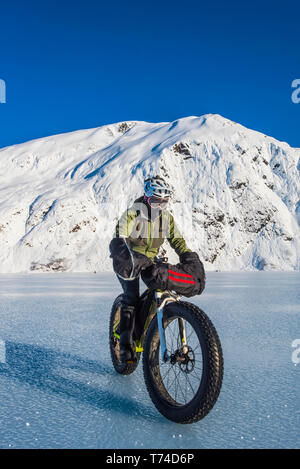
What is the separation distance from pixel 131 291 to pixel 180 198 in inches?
2365

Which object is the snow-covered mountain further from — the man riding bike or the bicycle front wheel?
the bicycle front wheel

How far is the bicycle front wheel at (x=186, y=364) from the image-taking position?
2.65 metres

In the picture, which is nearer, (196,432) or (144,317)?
(196,432)

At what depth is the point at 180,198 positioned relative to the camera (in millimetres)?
63094

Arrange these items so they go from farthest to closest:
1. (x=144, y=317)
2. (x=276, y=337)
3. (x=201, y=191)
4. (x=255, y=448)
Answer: (x=201, y=191), (x=276, y=337), (x=144, y=317), (x=255, y=448)

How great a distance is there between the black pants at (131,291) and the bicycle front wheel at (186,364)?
1.57ft

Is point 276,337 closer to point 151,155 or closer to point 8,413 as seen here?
point 8,413

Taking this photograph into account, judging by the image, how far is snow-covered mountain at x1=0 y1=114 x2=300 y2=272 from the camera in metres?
55.8

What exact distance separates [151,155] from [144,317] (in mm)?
64408

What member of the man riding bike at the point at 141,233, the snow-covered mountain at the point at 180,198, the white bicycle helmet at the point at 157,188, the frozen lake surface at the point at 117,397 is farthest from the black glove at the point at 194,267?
the snow-covered mountain at the point at 180,198

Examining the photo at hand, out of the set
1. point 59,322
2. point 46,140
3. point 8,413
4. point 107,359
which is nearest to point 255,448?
point 8,413

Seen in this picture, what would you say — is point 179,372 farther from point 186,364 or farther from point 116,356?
point 116,356

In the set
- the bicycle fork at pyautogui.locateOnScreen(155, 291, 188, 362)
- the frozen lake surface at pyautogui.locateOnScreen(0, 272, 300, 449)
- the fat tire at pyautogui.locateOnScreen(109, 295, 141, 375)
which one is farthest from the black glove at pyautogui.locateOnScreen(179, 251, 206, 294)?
the frozen lake surface at pyautogui.locateOnScreen(0, 272, 300, 449)

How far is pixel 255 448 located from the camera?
237cm
